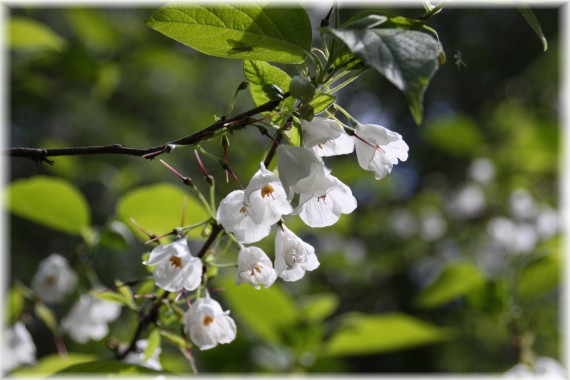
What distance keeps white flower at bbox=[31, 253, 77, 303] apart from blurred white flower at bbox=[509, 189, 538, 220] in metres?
1.68

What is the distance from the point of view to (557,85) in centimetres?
365

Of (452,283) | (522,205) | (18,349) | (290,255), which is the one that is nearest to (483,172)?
(522,205)

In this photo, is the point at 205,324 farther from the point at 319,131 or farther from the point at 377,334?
the point at 377,334

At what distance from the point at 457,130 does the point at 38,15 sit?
81.6 inches

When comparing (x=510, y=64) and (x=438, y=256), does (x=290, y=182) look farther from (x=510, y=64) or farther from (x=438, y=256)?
(x=510, y=64)

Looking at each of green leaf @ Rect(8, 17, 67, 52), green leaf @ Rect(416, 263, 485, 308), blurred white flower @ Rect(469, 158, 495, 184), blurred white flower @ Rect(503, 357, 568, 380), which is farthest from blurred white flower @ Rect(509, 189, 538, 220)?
green leaf @ Rect(8, 17, 67, 52)

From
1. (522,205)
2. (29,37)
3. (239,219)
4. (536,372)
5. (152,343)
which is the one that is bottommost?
(522,205)

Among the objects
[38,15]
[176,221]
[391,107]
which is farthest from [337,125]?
[391,107]

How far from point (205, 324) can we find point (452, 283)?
0.86 m

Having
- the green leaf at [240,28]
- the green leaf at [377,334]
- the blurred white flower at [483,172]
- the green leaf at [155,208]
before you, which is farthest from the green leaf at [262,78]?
the blurred white flower at [483,172]

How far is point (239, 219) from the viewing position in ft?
1.88

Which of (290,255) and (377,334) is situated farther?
(377,334)

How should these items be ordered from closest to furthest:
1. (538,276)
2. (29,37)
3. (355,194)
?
(538,276) < (29,37) < (355,194)

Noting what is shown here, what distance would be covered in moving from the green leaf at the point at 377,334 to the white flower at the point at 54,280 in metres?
0.58
